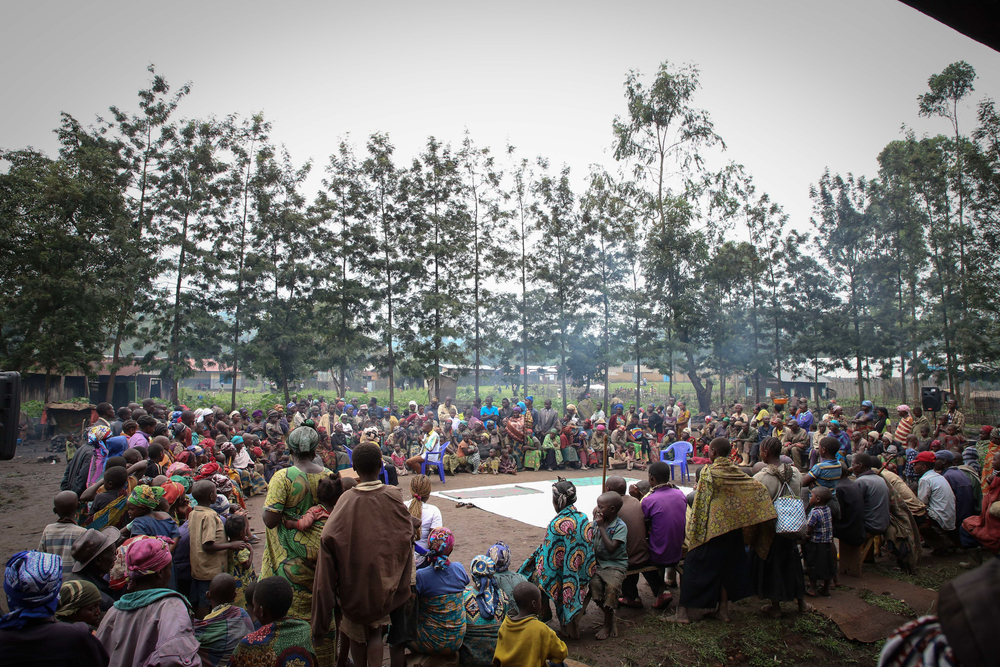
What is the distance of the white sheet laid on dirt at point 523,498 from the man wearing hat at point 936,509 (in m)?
3.82

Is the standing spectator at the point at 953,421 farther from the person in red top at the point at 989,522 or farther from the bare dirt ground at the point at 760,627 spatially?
the bare dirt ground at the point at 760,627

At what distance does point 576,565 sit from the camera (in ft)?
14.2

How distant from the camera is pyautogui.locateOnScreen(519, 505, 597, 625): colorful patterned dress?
14.1 feet

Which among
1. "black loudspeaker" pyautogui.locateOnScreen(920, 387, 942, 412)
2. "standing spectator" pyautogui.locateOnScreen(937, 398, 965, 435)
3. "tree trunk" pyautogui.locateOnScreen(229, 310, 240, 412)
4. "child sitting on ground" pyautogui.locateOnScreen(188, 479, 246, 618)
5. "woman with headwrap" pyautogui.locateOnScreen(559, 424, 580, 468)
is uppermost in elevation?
"tree trunk" pyautogui.locateOnScreen(229, 310, 240, 412)

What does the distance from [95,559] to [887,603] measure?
623 centimetres

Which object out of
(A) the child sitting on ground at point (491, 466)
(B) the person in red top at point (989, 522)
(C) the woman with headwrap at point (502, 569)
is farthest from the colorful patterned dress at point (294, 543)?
(A) the child sitting on ground at point (491, 466)

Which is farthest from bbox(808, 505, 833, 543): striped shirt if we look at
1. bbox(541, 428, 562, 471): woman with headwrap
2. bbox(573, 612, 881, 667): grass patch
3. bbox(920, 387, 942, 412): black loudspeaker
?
bbox(920, 387, 942, 412): black loudspeaker

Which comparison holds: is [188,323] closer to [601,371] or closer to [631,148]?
[601,371]

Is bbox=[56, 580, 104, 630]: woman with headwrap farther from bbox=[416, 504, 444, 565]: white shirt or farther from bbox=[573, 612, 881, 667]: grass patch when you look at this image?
bbox=[573, 612, 881, 667]: grass patch

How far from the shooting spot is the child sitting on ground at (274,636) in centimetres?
283

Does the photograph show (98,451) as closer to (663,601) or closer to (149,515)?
(149,515)

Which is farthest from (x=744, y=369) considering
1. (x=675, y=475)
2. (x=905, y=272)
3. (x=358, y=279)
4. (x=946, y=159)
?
(x=358, y=279)

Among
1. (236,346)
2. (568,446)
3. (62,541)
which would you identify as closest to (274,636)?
(62,541)

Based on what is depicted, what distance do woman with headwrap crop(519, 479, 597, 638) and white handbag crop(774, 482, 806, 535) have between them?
5.28 feet
